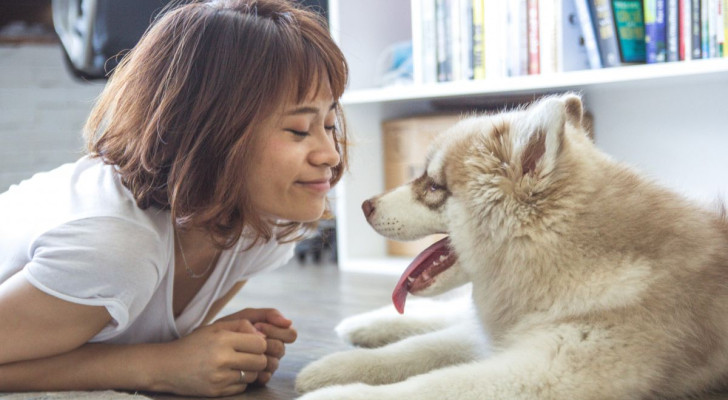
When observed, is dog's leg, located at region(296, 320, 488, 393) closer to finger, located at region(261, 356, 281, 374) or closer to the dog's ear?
finger, located at region(261, 356, 281, 374)

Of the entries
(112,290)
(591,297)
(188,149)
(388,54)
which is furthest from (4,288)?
(388,54)

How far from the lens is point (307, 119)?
52.8 inches

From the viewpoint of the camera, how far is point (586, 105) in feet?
9.17

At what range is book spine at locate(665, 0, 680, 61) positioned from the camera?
7.50ft

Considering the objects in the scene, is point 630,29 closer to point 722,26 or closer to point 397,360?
point 722,26

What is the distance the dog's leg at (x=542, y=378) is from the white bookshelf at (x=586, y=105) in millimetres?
1187

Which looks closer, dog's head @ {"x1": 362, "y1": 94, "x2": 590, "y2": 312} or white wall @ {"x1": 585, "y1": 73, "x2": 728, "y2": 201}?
dog's head @ {"x1": 362, "y1": 94, "x2": 590, "y2": 312}

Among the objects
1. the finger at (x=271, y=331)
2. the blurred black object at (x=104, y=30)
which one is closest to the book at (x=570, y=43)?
Result: the blurred black object at (x=104, y=30)

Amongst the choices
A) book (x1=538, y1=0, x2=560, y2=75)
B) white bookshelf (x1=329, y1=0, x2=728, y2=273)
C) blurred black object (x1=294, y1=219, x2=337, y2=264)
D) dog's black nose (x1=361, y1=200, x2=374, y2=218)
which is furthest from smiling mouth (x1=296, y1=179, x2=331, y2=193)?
blurred black object (x1=294, y1=219, x2=337, y2=264)

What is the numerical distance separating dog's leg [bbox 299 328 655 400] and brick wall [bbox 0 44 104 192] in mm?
2551

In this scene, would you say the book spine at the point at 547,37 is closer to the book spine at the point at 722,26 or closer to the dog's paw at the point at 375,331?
the book spine at the point at 722,26

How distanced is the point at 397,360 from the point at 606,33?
1.52 m

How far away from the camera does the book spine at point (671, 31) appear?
2.29 m

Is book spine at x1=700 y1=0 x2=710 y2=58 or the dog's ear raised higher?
book spine at x1=700 y1=0 x2=710 y2=58
